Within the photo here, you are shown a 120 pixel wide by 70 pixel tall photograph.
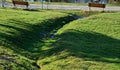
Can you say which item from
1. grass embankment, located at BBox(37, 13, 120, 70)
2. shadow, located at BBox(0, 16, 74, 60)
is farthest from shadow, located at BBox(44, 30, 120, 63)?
shadow, located at BBox(0, 16, 74, 60)

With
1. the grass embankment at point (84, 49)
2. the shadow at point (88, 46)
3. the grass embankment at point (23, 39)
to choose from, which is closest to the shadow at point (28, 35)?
the grass embankment at point (23, 39)

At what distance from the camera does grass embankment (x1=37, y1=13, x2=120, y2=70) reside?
1496 cm

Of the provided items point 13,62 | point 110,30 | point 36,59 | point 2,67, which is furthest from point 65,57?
point 110,30

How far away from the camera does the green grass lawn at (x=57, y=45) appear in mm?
14930

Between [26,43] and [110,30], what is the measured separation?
6.72m

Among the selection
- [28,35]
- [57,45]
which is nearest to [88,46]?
[57,45]

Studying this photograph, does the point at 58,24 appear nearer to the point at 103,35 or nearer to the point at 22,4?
the point at 103,35

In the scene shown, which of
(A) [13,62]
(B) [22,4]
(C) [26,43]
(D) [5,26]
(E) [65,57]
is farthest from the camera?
(B) [22,4]

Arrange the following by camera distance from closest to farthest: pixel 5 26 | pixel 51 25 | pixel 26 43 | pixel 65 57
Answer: pixel 65 57, pixel 26 43, pixel 5 26, pixel 51 25

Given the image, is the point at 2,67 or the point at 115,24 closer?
the point at 2,67

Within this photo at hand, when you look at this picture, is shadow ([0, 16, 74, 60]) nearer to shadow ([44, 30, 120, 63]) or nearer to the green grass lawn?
the green grass lawn

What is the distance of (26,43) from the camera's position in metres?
19.4

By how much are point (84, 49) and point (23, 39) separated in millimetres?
3573

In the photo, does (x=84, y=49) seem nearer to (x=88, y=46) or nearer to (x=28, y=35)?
(x=88, y=46)
